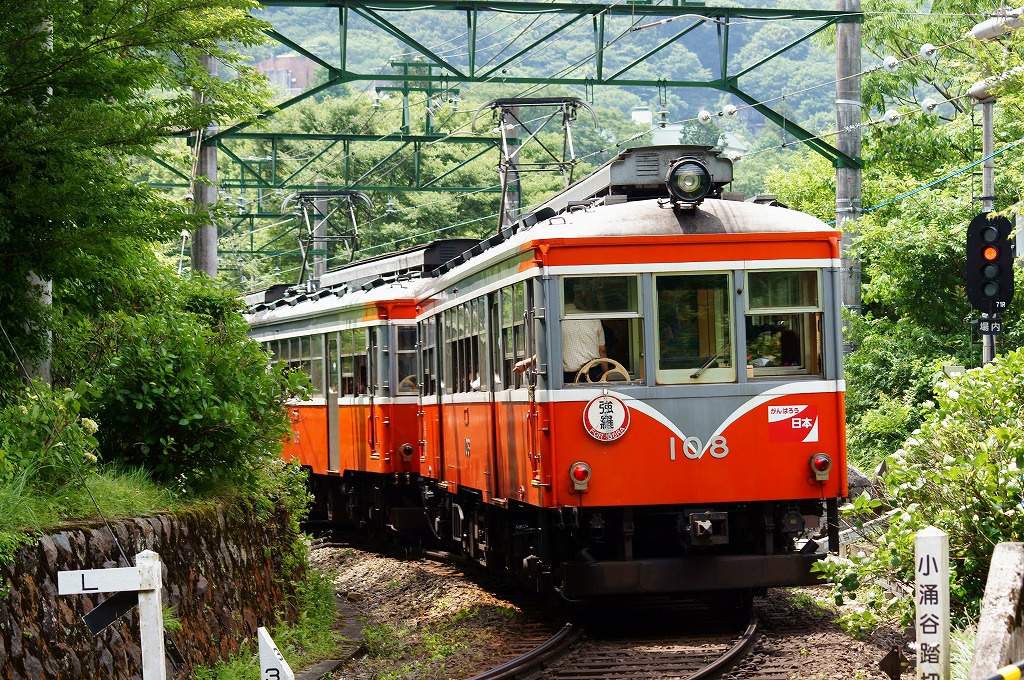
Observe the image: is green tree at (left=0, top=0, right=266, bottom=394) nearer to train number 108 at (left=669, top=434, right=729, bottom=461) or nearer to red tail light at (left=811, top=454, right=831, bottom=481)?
train number 108 at (left=669, top=434, right=729, bottom=461)

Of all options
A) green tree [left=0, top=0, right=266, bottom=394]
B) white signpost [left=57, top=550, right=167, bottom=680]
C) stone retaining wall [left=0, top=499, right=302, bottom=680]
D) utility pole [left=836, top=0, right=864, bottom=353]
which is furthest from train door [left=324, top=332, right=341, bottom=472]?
white signpost [left=57, top=550, right=167, bottom=680]

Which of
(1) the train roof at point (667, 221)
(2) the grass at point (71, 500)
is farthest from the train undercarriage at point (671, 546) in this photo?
(2) the grass at point (71, 500)

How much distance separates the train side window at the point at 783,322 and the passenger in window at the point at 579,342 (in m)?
1.04

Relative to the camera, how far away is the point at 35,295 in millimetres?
9203

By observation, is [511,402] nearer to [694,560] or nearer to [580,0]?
[694,560]

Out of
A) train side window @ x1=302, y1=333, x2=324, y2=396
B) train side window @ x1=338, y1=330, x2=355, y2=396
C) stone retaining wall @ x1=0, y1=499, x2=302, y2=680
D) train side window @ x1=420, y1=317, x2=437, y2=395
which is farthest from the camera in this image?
train side window @ x1=302, y1=333, x2=324, y2=396

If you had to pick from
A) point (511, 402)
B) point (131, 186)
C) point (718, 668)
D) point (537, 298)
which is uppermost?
point (131, 186)

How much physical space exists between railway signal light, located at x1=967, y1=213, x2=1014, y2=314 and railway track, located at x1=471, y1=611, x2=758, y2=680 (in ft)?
16.9

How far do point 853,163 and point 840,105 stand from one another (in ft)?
2.64

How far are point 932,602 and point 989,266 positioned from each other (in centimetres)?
853

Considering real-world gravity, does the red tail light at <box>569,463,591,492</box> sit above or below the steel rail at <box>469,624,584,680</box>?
above

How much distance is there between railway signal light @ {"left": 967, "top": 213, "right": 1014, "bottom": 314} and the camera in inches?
573

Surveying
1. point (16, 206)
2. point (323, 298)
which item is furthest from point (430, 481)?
point (16, 206)

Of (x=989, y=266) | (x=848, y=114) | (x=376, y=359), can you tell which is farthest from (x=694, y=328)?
(x=848, y=114)
